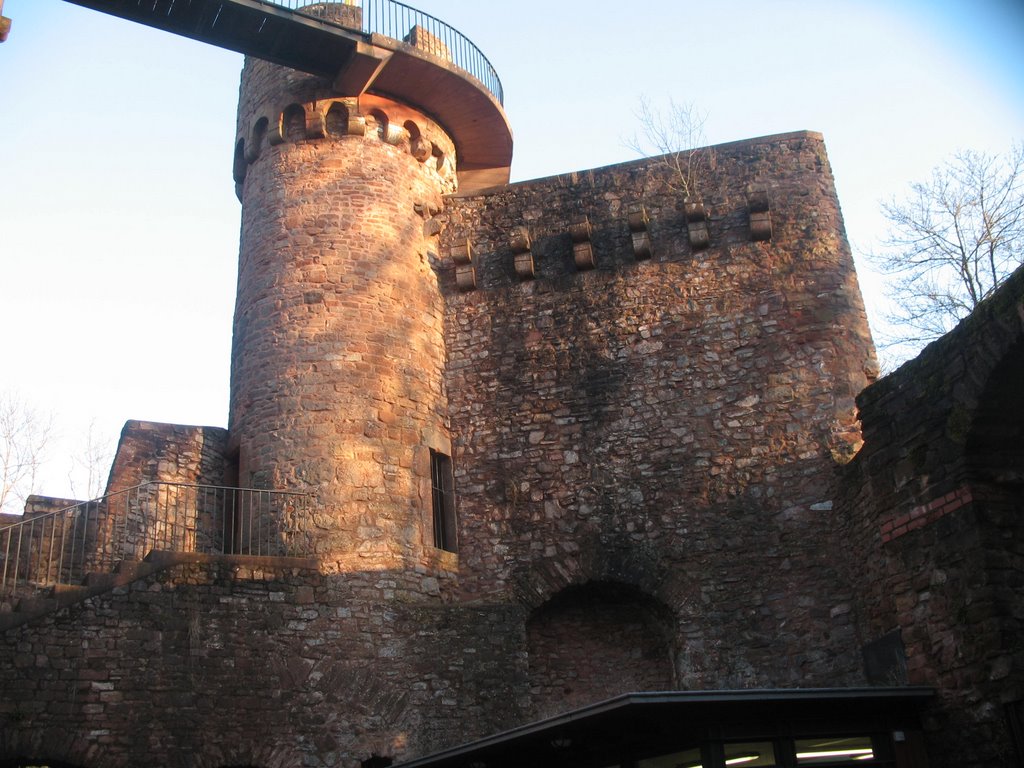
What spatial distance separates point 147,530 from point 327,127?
6.15 m

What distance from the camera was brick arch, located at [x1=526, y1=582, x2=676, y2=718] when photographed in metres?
13.0

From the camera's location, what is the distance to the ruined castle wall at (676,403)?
41.9 feet

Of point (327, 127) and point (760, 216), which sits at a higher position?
point (327, 127)

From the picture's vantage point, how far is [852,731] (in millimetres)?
8742

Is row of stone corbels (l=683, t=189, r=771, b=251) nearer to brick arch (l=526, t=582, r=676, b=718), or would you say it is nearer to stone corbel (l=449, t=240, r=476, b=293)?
stone corbel (l=449, t=240, r=476, b=293)

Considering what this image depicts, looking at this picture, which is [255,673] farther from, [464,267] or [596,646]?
[464,267]

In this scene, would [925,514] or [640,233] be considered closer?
[925,514]

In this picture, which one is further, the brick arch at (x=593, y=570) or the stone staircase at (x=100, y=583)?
the brick arch at (x=593, y=570)

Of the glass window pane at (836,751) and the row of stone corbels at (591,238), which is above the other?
the row of stone corbels at (591,238)

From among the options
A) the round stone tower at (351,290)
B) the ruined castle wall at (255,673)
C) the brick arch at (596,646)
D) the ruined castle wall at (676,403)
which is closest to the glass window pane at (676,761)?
the ruined castle wall at (676,403)

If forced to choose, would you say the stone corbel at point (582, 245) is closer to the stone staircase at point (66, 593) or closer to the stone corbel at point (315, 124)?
the stone corbel at point (315, 124)

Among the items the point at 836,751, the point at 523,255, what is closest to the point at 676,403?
the point at 523,255

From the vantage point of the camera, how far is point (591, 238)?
1529cm

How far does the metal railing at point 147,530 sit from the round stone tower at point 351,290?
6.5 inches
